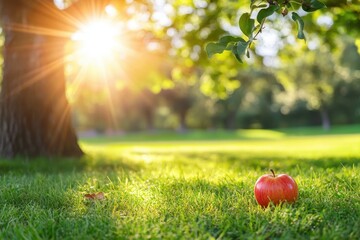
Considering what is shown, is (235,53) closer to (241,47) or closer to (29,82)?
(241,47)

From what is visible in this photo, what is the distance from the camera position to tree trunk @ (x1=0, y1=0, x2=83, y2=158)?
844 cm

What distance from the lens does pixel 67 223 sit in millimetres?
3199

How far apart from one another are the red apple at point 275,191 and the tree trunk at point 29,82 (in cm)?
613

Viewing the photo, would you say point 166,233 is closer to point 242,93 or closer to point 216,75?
point 216,75

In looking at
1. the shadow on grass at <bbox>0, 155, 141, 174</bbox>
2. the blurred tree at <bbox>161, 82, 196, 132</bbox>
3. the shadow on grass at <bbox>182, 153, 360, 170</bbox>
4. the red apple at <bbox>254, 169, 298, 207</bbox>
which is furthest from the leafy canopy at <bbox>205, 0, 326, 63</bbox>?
the blurred tree at <bbox>161, 82, 196, 132</bbox>

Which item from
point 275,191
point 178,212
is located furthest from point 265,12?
point 178,212

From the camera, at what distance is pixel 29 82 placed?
860 centimetres

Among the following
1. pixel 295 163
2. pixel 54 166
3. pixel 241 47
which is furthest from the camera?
pixel 295 163

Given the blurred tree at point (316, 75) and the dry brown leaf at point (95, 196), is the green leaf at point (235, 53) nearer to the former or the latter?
the dry brown leaf at point (95, 196)

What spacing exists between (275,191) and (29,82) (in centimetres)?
650

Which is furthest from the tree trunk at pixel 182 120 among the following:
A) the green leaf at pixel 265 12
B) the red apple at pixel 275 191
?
the green leaf at pixel 265 12

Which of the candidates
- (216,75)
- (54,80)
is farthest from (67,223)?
(216,75)

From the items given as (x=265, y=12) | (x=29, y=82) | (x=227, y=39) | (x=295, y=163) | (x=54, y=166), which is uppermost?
(x=265, y=12)

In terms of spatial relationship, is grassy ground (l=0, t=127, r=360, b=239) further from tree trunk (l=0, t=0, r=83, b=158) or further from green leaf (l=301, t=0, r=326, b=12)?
tree trunk (l=0, t=0, r=83, b=158)
